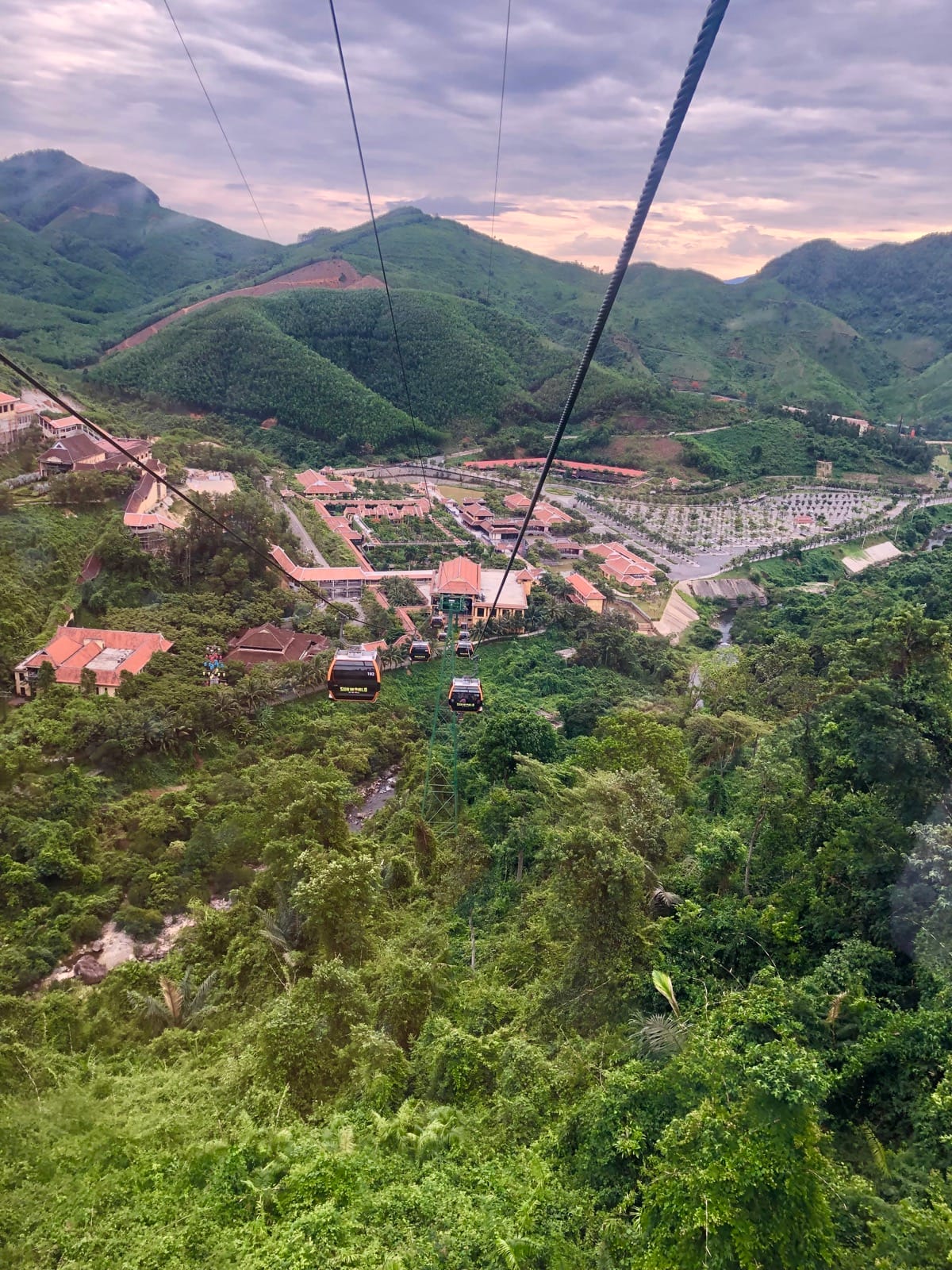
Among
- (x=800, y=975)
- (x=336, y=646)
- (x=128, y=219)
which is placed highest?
(x=128, y=219)

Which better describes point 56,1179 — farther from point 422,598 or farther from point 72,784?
point 422,598

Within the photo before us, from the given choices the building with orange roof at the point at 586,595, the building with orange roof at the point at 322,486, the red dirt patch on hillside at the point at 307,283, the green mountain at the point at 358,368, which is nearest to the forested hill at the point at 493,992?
the building with orange roof at the point at 586,595

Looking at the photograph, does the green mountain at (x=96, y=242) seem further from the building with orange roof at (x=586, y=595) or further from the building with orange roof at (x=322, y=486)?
the building with orange roof at (x=586, y=595)

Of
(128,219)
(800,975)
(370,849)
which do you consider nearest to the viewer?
(800,975)

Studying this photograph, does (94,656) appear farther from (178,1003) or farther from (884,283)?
(884,283)

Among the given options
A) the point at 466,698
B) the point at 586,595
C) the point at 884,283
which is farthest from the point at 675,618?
the point at 884,283

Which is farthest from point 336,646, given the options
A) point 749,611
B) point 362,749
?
point 749,611
